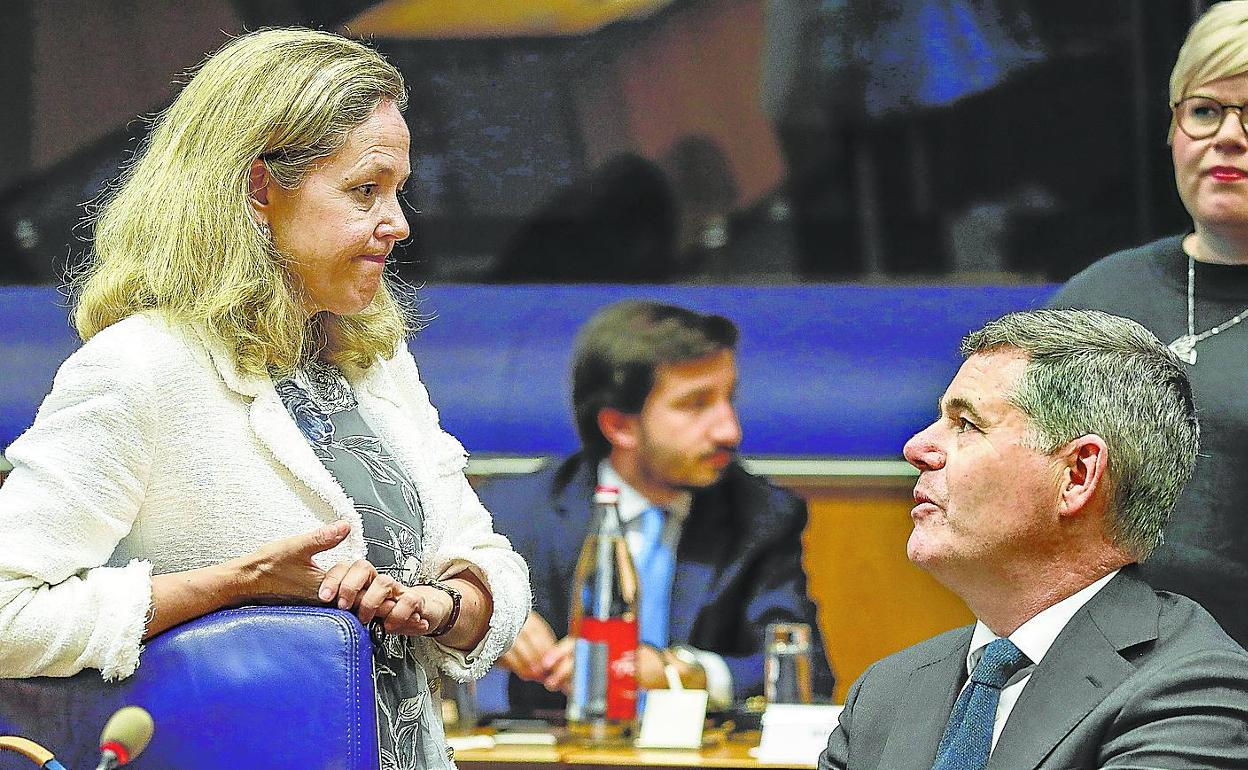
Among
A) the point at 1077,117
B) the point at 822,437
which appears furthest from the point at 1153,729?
the point at 1077,117

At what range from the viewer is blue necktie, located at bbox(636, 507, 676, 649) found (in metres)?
3.62

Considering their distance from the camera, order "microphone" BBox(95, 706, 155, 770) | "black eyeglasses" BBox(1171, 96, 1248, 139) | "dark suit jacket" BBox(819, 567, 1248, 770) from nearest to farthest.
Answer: "microphone" BBox(95, 706, 155, 770)
"dark suit jacket" BBox(819, 567, 1248, 770)
"black eyeglasses" BBox(1171, 96, 1248, 139)

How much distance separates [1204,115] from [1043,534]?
3.55 feet

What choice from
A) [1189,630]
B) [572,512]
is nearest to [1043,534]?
[1189,630]

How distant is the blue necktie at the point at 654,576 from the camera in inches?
143

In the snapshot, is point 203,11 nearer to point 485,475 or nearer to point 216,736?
point 485,475

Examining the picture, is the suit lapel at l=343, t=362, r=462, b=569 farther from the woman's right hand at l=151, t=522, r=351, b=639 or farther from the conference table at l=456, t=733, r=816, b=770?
the conference table at l=456, t=733, r=816, b=770

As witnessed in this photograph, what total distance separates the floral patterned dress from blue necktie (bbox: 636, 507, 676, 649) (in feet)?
5.71

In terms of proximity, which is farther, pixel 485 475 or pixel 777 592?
pixel 485 475

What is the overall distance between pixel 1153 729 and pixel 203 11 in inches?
128

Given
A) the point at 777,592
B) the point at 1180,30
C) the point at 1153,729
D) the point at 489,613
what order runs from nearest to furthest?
the point at 1153,729
the point at 489,613
the point at 777,592
the point at 1180,30

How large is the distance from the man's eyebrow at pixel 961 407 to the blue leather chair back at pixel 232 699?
72cm

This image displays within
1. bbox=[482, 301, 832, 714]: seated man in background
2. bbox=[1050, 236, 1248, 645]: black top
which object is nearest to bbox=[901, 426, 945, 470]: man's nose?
bbox=[1050, 236, 1248, 645]: black top

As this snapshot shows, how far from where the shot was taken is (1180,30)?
157 inches
